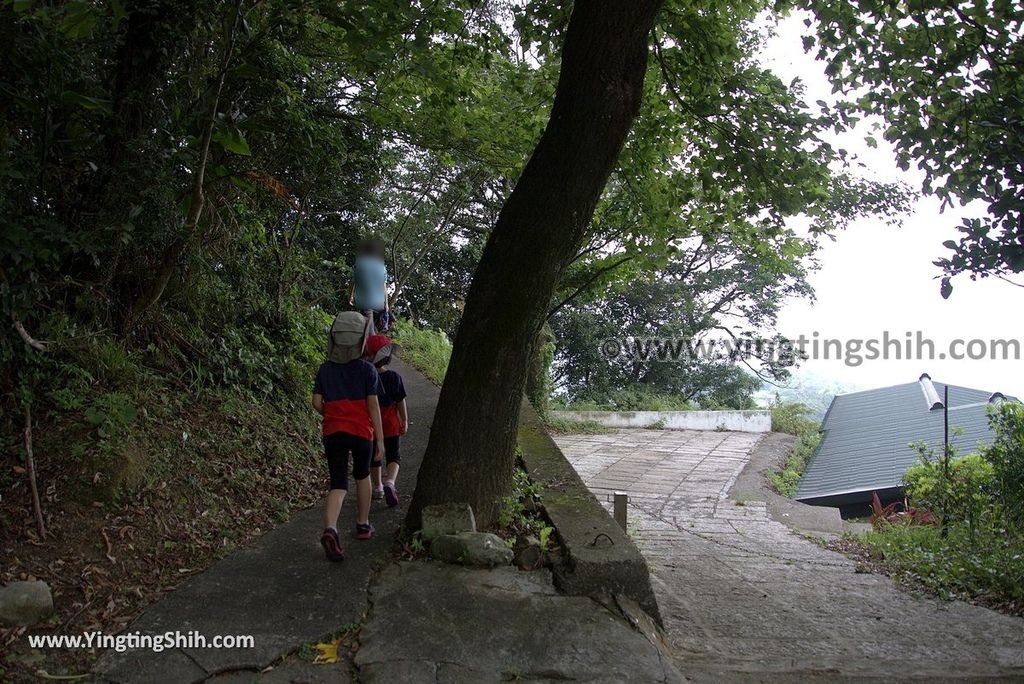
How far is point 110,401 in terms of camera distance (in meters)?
4.91

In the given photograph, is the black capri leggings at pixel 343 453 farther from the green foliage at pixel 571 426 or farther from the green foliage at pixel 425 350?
the green foliage at pixel 571 426

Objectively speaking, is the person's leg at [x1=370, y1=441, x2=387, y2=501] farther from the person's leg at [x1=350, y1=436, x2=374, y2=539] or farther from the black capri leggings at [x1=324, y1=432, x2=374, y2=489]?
the black capri leggings at [x1=324, y1=432, x2=374, y2=489]

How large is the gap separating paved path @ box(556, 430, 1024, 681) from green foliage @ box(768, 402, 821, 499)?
2704 mm

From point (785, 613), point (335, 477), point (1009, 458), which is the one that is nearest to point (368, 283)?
point (335, 477)

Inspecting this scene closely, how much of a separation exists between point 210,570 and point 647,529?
233 inches

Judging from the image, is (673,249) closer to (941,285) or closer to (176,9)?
(941,285)

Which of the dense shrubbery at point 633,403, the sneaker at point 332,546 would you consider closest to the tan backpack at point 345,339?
the sneaker at point 332,546

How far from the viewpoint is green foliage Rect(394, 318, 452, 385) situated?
12.3 metres

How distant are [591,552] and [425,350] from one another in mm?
10051

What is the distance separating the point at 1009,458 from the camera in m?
7.60

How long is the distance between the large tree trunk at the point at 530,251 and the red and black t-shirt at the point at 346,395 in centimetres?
52

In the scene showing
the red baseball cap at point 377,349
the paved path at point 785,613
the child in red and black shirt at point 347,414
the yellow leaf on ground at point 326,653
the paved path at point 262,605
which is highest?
the red baseball cap at point 377,349

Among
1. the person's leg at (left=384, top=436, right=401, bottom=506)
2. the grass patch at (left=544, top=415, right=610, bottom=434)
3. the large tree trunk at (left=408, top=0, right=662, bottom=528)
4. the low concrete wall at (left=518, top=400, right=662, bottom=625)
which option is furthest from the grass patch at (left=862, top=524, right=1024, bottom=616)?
the grass patch at (left=544, top=415, right=610, bottom=434)

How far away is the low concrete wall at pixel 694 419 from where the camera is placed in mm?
18906
